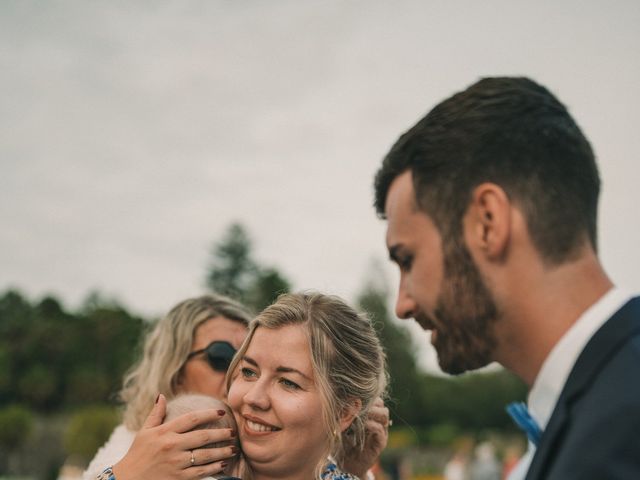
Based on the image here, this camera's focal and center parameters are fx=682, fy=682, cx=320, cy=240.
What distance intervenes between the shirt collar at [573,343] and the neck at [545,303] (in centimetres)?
2

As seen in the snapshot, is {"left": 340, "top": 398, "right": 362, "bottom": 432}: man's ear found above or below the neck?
below

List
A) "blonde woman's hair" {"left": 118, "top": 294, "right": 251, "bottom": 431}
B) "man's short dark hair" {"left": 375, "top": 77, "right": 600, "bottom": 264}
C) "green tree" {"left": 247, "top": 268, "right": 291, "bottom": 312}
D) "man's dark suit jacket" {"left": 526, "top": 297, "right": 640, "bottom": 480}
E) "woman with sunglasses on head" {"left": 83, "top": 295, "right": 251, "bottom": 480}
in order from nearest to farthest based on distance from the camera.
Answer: "man's dark suit jacket" {"left": 526, "top": 297, "right": 640, "bottom": 480}
"man's short dark hair" {"left": 375, "top": 77, "right": 600, "bottom": 264}
"woman with sunglasses on head" {"left": 83, "top": 295, "right": 251, "bottom": 480}
"blonde woman's hair" {"left": 118, "top": 294, "right": 251, "bottom": 431}
"green tree" {"left": 247, "top": 268, "right": 291, "bottom": 312}

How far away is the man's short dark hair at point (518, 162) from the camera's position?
6.68 feet

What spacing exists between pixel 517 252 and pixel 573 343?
30 cm

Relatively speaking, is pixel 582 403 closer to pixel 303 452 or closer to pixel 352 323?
pixel 303 452

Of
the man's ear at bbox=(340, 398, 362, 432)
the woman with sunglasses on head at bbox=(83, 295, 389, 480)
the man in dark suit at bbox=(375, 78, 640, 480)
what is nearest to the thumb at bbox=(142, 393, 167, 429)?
the woman with sunglasses on head at bbox=(83, 295, 389, 480)

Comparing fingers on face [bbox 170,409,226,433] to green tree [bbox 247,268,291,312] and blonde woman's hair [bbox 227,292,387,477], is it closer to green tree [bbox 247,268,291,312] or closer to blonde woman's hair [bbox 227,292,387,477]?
blonde woman's hair [bbox 227,292,387,477]

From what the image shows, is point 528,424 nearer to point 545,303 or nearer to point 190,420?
point 545,303

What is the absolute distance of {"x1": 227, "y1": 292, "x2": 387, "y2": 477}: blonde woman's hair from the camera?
351 cm

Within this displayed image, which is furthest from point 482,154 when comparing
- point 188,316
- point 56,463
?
point 56,463

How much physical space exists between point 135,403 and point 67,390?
5716cm

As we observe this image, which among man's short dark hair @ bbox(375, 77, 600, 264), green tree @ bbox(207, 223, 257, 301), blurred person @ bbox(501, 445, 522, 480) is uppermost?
man's short dark hair @ bbox(375, 77, 600, 264)

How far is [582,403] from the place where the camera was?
1.84m

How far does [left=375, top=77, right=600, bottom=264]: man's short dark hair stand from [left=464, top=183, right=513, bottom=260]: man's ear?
3 centimetres
